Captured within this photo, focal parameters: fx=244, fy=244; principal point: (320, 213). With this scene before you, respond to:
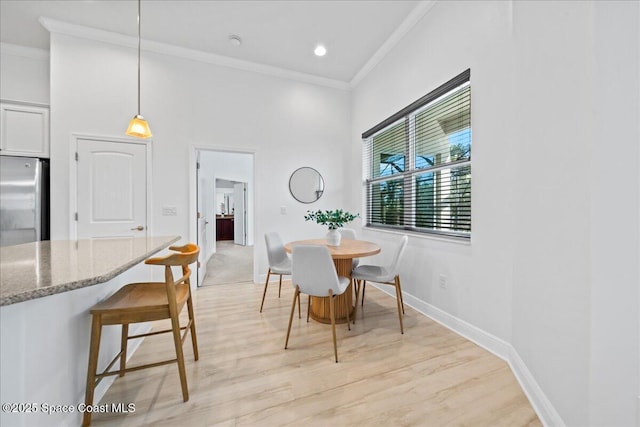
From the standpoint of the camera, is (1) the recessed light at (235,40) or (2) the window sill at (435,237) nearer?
(2) the window sill at (435,237)

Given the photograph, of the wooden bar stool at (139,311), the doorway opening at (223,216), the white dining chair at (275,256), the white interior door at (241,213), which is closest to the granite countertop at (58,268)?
the wooden bar stool at (139,311)

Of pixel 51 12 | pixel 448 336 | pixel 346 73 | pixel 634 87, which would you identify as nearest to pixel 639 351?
pixel 634 87

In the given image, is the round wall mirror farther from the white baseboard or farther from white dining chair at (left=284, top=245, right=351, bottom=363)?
white dining chair at (left=284, top=245, right=351, bottom=363)

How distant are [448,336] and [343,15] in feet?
11.3

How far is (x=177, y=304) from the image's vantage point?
1.37 m

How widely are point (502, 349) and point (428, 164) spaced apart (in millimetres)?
1751

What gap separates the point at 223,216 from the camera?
9273 mm

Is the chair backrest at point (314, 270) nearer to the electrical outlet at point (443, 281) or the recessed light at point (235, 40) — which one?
the electrical outlet at point (443, 281)

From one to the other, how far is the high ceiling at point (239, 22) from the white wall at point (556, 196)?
2.62ft

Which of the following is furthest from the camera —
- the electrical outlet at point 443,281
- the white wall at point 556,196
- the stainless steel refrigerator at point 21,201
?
the stainless steel refrigerator at point 21,201

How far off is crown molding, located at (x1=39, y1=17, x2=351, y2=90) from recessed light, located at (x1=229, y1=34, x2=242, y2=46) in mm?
367

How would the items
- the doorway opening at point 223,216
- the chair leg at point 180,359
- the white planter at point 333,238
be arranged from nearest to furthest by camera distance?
1. the chair leg at point 180,359
2. the white planter at point 333,238
3. the doorway opening at point 223,216

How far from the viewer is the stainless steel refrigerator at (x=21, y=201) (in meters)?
2.66

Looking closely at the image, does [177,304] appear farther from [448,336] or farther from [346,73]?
[346,73]
